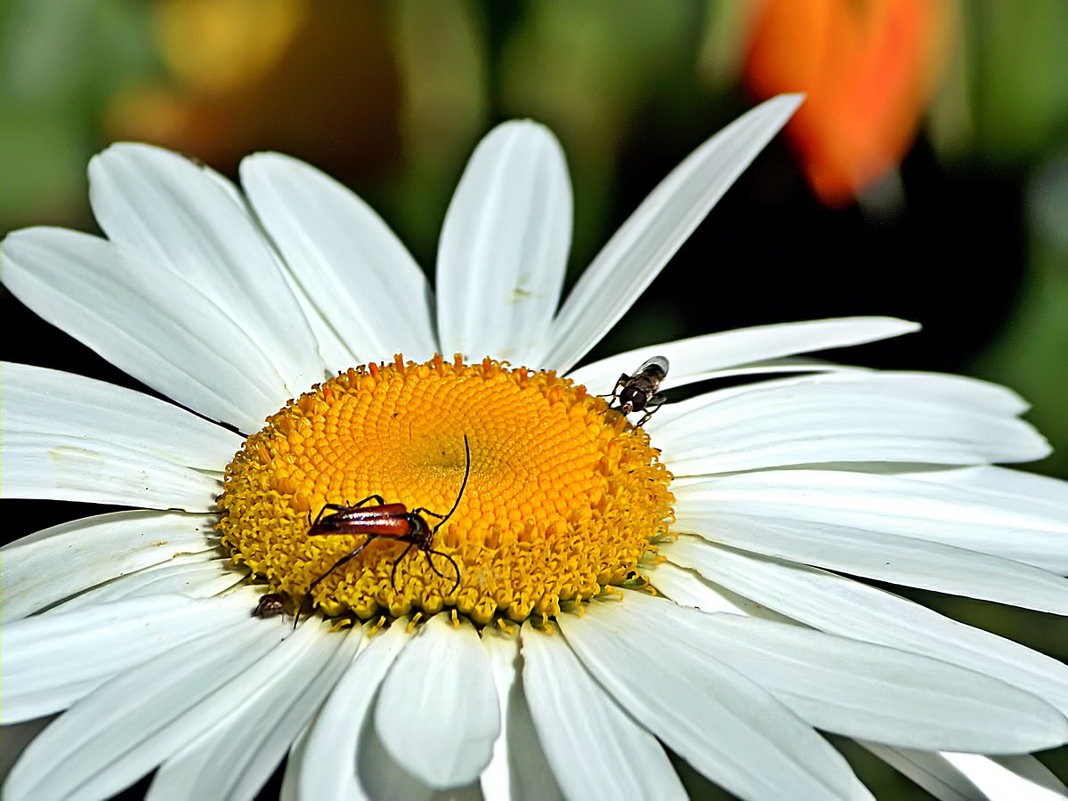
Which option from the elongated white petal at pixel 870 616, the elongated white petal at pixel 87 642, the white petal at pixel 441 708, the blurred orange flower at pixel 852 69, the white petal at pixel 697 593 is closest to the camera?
the white petal at pixel 441 708

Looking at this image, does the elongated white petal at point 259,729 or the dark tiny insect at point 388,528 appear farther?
the dark tiny insect at point 388,528

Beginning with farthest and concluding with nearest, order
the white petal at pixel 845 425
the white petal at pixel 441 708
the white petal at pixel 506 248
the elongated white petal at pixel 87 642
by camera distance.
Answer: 1. the white petal at pixel 506 248
2. the white petal at pixel 845 425
3. the elongated white petal at pixel 87 642
4. the white petal at pixel 441 708

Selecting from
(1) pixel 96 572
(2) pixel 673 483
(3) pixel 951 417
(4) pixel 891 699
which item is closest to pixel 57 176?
(1) pixel 96 572

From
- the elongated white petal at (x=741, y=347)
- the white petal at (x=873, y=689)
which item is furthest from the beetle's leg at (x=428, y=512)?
the elongated white petal at (x=741, y=347)

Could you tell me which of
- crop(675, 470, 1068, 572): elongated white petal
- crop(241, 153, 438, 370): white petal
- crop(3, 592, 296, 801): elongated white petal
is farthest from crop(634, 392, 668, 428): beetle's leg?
crop(3, 592, 296, 801): elongated white petal

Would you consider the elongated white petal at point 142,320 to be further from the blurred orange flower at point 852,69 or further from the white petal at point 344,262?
the blurred orange flower at point 852,69

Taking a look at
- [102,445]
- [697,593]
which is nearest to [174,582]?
[102,445]

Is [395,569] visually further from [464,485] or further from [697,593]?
[697,593]

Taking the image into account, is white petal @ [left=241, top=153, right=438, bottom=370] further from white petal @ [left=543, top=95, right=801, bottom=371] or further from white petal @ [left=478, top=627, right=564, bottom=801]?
white petal @ [left=478, top=627, right=564, bottom=801]
